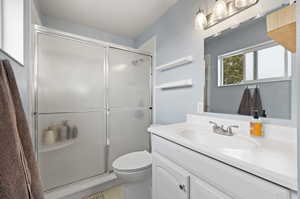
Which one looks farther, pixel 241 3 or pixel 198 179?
pixel 241 3

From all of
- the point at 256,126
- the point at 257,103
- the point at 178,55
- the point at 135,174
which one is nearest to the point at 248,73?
the point at 257,103

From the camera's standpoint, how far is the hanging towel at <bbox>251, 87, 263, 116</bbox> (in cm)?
91

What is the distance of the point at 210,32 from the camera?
1226mm

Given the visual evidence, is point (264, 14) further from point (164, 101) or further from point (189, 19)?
point (164, 101)

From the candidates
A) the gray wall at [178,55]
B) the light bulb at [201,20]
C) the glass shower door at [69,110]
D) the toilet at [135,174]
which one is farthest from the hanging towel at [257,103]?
the glass shower door at [69,110]

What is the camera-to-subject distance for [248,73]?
3.23 ft

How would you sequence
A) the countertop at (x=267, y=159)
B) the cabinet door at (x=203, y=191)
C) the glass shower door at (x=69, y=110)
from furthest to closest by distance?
the glass shower door at (x=69, y=110), the cabinet door at (x=203, y=191), the countertop at (x=267, y=159)

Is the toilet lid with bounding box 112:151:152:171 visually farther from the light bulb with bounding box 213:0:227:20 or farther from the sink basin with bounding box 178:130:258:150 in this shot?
the light bulb with bounding box 213:0:227:20

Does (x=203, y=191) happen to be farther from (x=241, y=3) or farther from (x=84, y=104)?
(x=84, y=104)

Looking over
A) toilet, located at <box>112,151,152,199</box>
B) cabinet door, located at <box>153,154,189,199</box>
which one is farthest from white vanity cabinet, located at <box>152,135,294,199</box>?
toilet, located at <box>112,151,152,199</box>

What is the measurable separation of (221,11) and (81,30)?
2.05 meters

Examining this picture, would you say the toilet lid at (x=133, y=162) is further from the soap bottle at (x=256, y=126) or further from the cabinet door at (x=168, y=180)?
the soap bottle at (x=256, y=126)

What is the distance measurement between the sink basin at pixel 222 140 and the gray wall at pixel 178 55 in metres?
0.35

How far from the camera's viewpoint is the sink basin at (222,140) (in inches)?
31.3
